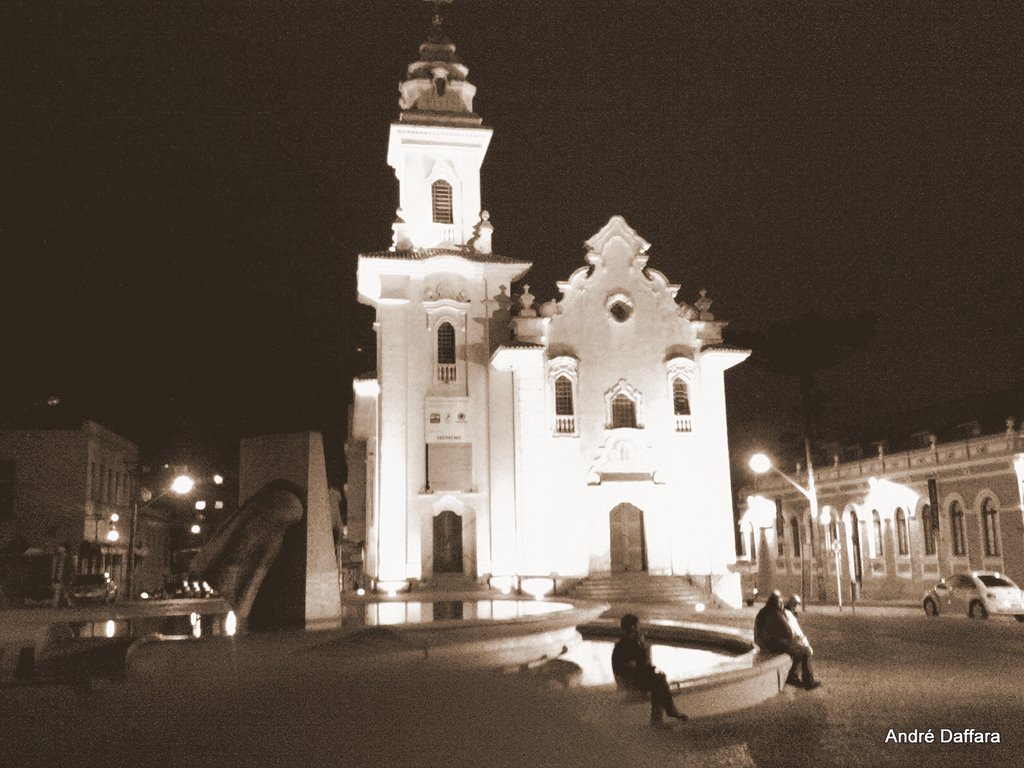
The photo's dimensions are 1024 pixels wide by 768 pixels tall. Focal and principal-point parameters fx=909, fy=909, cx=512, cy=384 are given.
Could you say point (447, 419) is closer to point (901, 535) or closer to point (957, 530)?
point (957, 530)

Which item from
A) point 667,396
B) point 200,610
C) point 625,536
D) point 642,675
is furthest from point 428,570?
point 642,675

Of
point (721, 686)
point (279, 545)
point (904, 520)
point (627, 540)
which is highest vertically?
point (904, 520)

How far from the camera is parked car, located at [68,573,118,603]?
26406 mm

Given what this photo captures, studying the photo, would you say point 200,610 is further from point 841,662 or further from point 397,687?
point 841,662

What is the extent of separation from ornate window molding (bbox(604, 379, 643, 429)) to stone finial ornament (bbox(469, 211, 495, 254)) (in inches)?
292

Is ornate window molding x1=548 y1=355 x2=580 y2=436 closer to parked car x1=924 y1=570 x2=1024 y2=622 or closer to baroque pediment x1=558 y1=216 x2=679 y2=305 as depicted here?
baroque pediment x1=558 y1=216 x2=679 y2=305

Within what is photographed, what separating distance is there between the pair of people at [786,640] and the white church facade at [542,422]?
770 inches

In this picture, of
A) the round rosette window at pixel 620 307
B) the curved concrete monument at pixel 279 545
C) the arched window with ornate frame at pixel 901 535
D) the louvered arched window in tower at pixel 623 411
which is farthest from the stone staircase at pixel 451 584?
the arched window with ornate frame at pixel 901 535

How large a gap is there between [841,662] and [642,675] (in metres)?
6.73

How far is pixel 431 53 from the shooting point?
38.2 meters

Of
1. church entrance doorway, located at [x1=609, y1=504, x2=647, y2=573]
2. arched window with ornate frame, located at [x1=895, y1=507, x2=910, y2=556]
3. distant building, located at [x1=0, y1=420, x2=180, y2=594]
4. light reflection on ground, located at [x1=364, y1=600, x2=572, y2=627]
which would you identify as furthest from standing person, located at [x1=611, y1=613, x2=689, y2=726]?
distant building, located at [x1=0, y1=420, x2=180, y2=594]

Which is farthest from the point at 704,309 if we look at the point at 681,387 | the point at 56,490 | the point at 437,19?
the point at 56,490

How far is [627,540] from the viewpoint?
112ft

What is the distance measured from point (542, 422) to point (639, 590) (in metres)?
6.84
